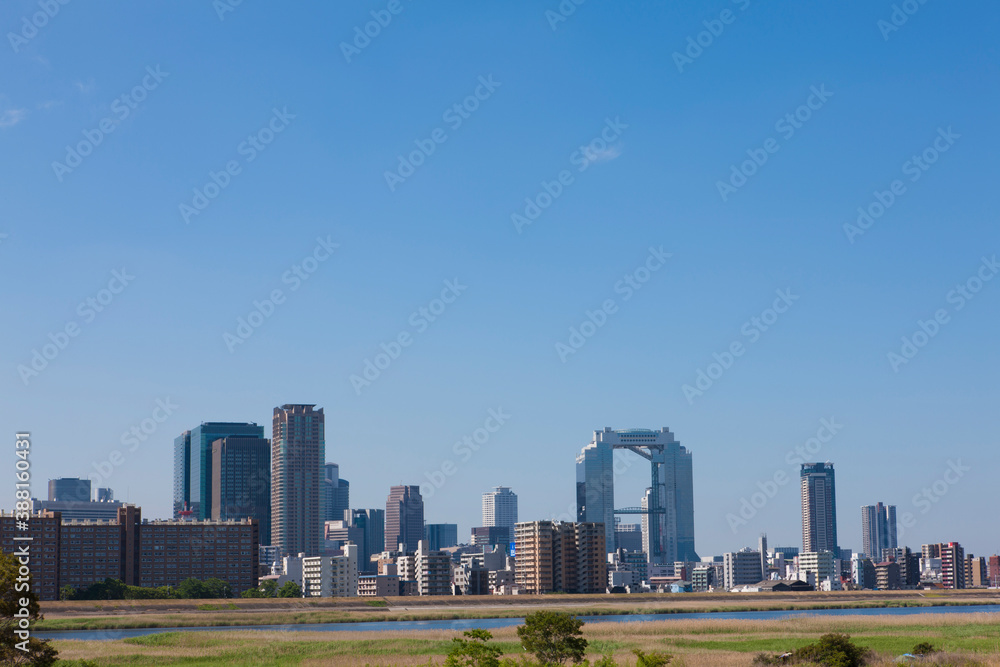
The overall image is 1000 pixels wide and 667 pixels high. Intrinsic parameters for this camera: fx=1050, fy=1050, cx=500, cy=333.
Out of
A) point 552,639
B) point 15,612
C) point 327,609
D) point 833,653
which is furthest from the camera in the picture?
point 327,609

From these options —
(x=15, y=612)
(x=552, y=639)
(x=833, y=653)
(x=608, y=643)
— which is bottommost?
(x=608, y=643)

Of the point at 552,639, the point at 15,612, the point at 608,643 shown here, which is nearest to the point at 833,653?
the point at 552,639

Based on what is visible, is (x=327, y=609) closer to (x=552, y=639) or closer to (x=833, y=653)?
(x=552, y=639)

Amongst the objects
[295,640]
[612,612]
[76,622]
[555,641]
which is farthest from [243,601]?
[555,641]

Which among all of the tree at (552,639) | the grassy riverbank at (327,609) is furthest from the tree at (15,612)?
the grassy riverbank at (327,609)

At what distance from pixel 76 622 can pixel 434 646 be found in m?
68.9

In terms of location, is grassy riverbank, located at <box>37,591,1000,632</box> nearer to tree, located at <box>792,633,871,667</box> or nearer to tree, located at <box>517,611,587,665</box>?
tree, located at <box>517,611,587,665</box>

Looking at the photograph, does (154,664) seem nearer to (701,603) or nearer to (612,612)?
(612,612)

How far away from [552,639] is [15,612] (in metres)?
31.3

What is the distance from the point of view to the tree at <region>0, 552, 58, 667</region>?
110ft

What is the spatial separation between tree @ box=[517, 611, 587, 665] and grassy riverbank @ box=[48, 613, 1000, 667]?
3723mm

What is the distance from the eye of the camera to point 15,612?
3366 cm

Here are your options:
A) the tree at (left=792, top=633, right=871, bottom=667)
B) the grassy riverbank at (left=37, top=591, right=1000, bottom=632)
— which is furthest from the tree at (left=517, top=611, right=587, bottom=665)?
the grassy riverbank at (left=37, top=591, right=1000, bottom=632)

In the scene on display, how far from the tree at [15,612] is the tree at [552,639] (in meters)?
27.7
